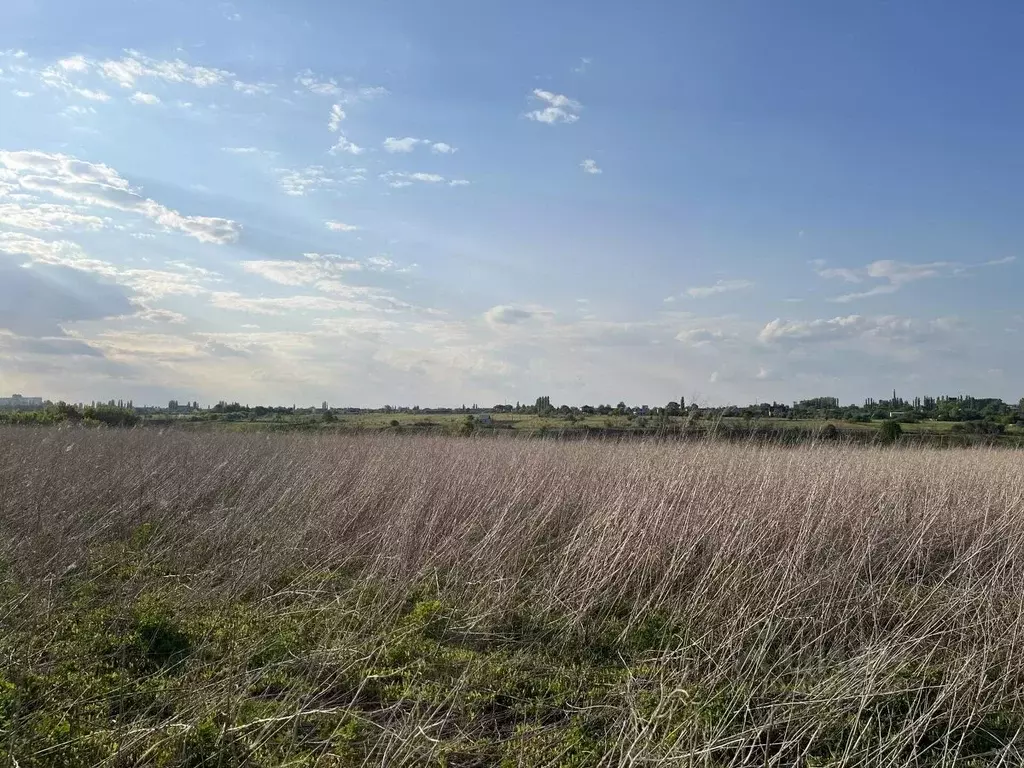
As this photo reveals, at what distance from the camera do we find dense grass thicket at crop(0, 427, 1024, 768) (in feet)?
10.4

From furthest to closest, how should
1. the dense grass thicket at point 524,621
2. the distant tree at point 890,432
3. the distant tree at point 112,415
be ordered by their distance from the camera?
the distant tree at point 112,415
the distant tree at point 890,432
the dense grass thicket at point 524,621

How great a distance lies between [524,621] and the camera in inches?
195

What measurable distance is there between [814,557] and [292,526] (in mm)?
5183

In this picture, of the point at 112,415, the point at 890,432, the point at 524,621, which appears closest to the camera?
the point at 524,621

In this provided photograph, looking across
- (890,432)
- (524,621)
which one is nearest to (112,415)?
(890,432)

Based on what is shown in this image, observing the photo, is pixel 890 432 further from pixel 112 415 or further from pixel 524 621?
pixel 112 415

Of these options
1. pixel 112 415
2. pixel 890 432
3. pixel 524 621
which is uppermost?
pixel 112 415

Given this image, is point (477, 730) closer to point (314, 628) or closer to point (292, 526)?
point (314, 628)

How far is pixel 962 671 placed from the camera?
11.5ft

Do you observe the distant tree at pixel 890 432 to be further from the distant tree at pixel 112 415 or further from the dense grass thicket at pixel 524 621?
the distant tree at pixel 112 415

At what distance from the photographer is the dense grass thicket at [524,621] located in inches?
125

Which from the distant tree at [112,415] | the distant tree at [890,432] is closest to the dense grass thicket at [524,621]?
the distant tree at [890,432]

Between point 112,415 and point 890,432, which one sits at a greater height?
point 112,415

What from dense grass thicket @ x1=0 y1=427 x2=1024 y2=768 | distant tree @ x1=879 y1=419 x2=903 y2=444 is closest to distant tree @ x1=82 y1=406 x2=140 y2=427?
dense grass thicket @ x1=0 y1=427 x2=1024 y2=768
